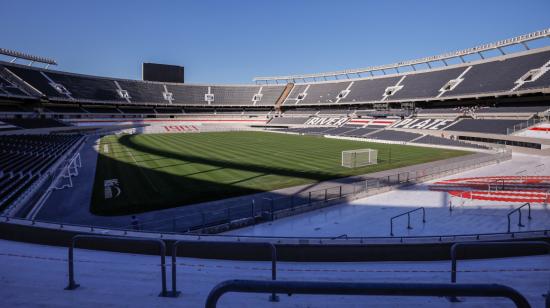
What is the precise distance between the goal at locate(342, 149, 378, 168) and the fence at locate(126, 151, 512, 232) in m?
5.19

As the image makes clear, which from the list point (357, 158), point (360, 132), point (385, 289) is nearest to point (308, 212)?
point (385, 289)

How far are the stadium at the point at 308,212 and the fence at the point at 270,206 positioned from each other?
102 mm

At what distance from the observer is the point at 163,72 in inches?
3593

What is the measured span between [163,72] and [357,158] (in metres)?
78.1

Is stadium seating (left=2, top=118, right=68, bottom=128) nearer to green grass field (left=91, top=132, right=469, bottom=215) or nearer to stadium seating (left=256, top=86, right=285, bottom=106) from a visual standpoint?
green grass field (left=91, top=132, right=469, bottom=215)

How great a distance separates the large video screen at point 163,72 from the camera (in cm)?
8944

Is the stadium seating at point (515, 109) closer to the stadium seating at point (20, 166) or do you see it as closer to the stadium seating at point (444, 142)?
the stadium seating at point (444, 142)

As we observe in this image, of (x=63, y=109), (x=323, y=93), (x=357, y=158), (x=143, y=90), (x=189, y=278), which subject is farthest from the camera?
(x=323, y=93)

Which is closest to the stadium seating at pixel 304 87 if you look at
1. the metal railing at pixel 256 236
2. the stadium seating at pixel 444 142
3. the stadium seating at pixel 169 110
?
the stadium seating at pixel 169 110

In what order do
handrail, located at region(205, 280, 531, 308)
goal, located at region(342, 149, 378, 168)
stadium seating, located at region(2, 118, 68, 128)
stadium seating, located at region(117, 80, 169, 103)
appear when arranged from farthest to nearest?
1. stadium seating, located at region(117, 80, 169, 103)
2. stadium seating, located at region(2, 118, 68, 128)
3. goal, located at region(342, 149, 378, 168)
4. handrail, located at region(205, 280, 531, 308)

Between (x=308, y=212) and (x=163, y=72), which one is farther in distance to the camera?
(x=163, y=72)

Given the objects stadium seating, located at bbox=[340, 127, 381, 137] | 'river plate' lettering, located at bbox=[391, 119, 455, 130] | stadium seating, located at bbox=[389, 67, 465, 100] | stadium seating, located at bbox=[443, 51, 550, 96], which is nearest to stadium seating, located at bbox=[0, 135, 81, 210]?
stadium seating, located at bbox=[340, 127, 381, 137]

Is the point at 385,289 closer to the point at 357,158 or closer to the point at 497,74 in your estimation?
the point at 357,158

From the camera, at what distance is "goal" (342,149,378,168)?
86.2 ft
